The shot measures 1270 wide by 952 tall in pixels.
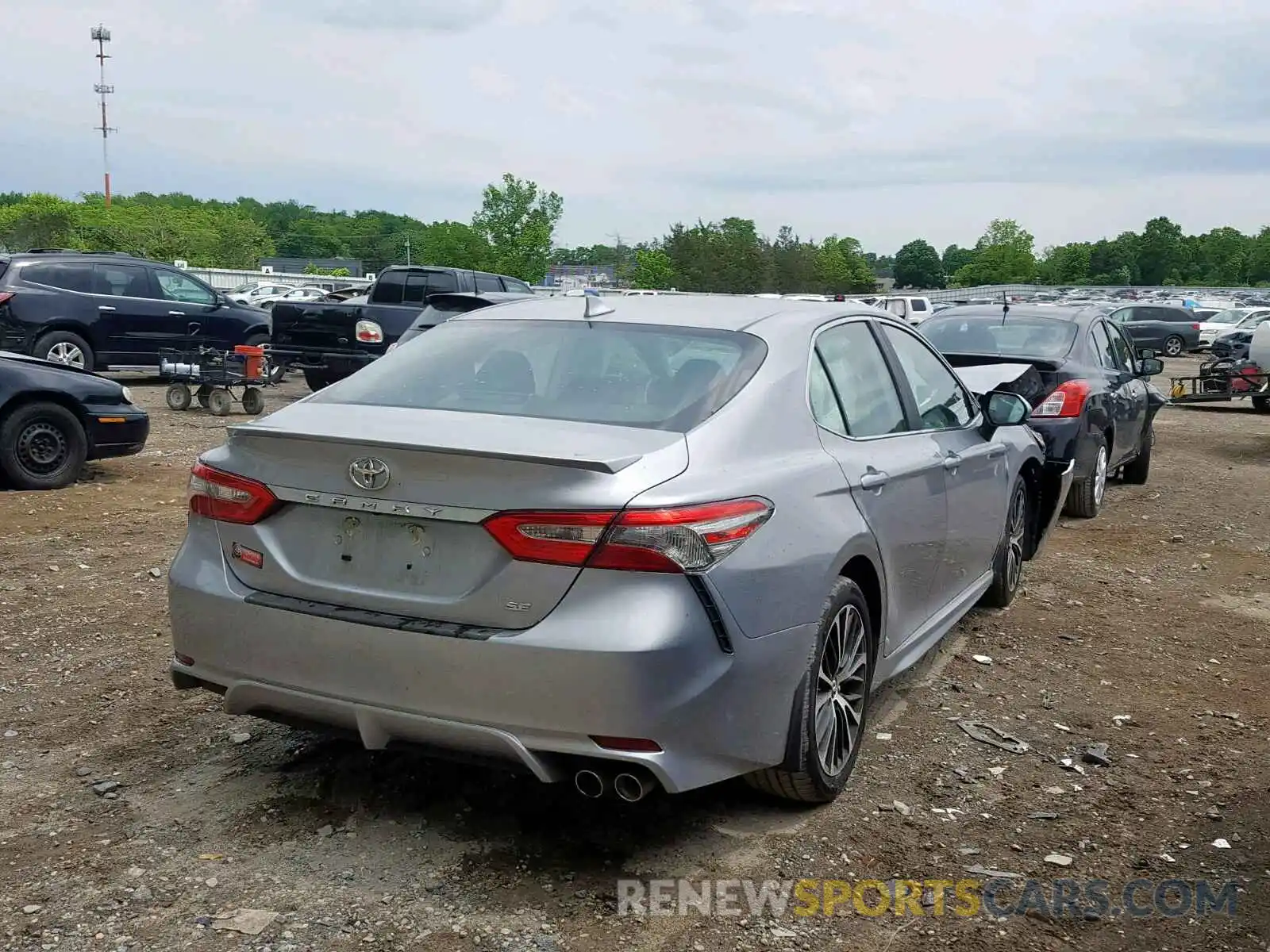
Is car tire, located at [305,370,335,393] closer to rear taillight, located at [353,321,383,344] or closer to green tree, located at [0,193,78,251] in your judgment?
rear taillight, located at [353,321,383,344]

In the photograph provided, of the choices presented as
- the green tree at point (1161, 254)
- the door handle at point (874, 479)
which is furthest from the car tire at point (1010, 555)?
the green tree at point (1161, 254)

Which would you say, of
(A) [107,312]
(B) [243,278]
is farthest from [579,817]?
(B) [243,278]

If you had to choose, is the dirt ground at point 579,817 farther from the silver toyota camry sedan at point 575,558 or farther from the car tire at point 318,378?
the car tire at point 318,378

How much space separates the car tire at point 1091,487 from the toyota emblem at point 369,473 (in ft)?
23.2

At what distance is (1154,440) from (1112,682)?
1121 centimetres

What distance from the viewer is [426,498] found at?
3.28m

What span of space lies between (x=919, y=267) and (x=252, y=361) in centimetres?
15408

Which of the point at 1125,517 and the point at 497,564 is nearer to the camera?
the point at 497,564

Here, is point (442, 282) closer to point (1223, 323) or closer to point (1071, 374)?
point (1071, 374)

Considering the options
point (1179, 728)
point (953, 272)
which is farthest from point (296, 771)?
point (953, 272)

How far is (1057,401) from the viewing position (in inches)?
349

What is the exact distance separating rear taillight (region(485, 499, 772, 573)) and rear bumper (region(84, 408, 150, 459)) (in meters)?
7.21

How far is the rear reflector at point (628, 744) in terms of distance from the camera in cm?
315

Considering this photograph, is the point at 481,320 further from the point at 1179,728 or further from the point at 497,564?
the point at 1179,728
